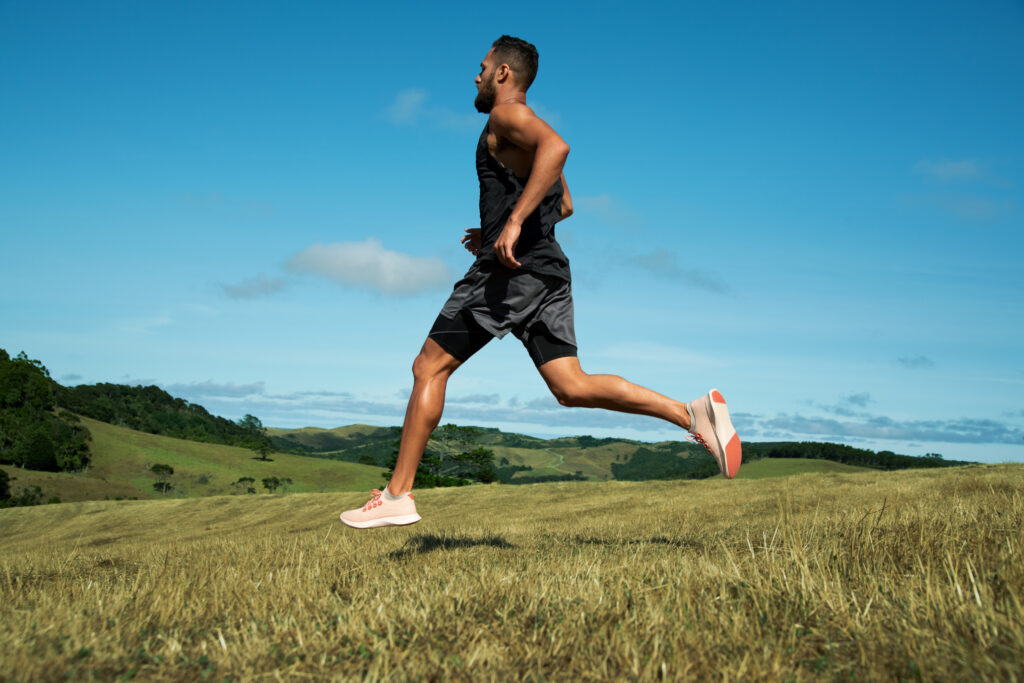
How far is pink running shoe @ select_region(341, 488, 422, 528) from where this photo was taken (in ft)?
12.8

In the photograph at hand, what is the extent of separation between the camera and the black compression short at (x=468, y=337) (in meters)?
3.93

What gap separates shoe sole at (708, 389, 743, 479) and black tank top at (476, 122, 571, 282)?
1.18 m

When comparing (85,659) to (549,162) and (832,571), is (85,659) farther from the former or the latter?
(549,162)

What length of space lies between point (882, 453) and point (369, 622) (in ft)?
183

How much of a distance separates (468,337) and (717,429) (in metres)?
1.62

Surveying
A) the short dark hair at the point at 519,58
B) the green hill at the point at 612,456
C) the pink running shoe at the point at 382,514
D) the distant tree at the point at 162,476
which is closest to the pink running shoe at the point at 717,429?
the pink running shoe at the point at 382,514

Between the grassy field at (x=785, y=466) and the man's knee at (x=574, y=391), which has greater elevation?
the man's knee at (x=574, y=391)

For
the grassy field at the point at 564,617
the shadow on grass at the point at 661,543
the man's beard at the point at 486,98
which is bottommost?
the shadow on grass at the point at 661,543

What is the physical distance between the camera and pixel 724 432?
4.12 meters

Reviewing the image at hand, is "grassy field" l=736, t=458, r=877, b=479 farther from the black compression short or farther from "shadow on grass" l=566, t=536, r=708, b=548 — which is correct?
the black compression short

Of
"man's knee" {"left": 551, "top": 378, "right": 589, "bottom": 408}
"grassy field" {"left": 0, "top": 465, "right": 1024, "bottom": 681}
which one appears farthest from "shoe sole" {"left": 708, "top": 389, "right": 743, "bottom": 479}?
"man's knee" {"left": 551, "top": 378, "right": 589, "bottom": 408}

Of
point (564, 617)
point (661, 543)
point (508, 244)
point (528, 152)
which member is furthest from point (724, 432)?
point (564, 617)

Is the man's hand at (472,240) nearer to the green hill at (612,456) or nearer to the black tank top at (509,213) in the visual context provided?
the black tank top at (509,213)

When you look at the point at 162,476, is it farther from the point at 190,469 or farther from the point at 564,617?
the point at 564,617
